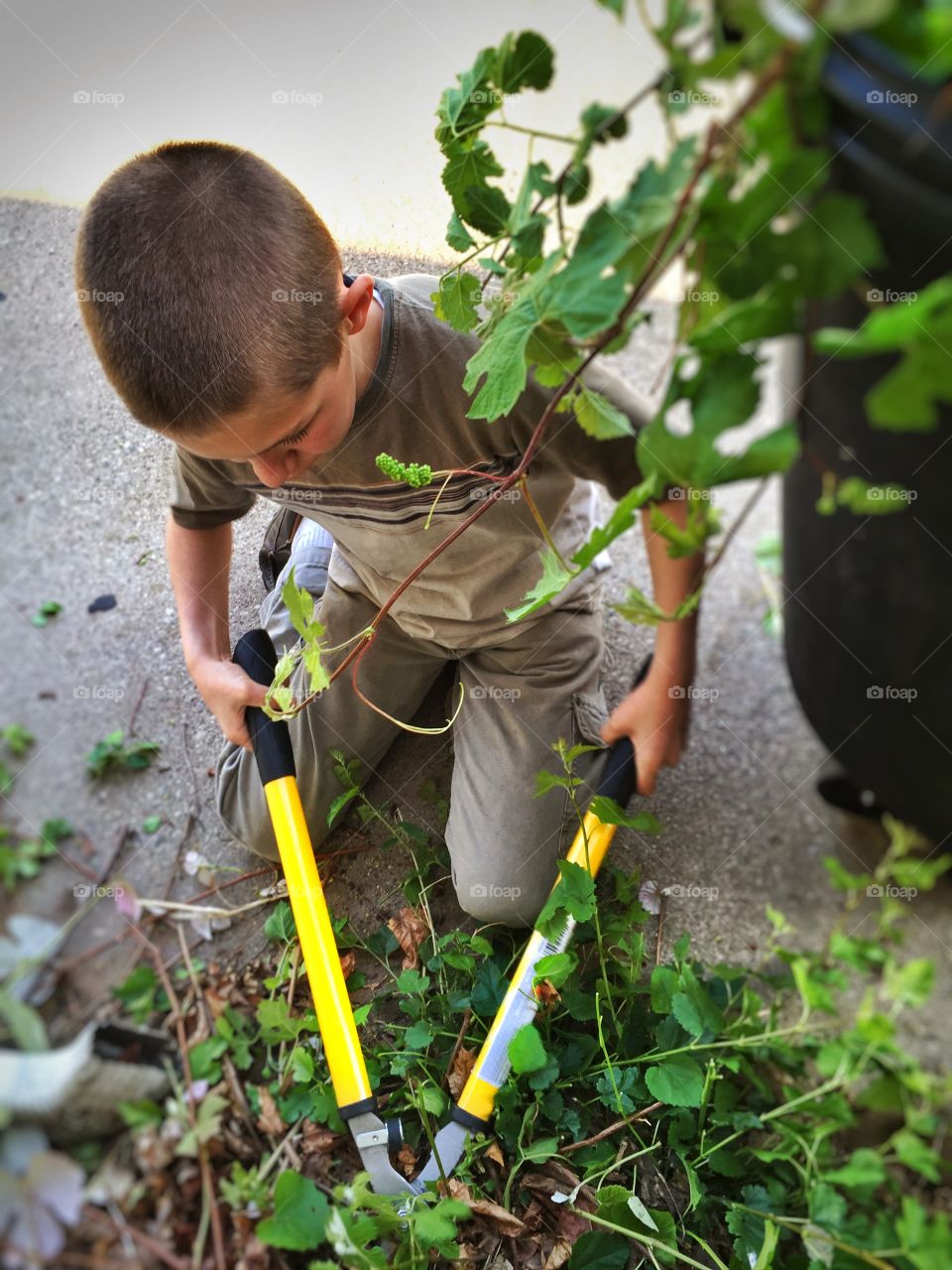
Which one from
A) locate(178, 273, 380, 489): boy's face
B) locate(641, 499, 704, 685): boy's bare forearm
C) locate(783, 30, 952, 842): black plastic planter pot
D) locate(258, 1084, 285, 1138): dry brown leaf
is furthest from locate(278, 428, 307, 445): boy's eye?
locate(258, 1084, 285, 1138): dry brown leaf

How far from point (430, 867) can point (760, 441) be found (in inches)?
28.0

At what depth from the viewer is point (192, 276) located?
836 millimetres

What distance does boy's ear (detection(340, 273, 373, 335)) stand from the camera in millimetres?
926

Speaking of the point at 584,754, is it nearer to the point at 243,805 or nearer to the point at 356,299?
the point at 243,805

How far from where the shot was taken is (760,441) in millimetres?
469

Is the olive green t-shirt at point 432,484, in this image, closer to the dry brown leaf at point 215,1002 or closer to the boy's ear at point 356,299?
the boy's ear at point 356,299

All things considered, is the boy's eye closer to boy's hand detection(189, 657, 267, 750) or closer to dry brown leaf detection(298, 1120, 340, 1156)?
boy's hand detection(189, 657, 267, 750)

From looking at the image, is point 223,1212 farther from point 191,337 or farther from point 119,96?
point 119,96

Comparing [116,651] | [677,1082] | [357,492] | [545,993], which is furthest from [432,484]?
[677,1082]

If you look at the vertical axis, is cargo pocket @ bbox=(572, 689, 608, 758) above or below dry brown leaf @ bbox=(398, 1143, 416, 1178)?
above

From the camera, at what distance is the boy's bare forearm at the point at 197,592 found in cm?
89

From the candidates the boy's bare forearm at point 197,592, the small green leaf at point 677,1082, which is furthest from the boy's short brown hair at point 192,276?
the small green leaf at point 677,1082

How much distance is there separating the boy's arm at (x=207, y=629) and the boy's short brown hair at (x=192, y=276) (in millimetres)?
110

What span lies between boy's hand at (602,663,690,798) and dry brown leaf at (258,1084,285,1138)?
0.49 metres
